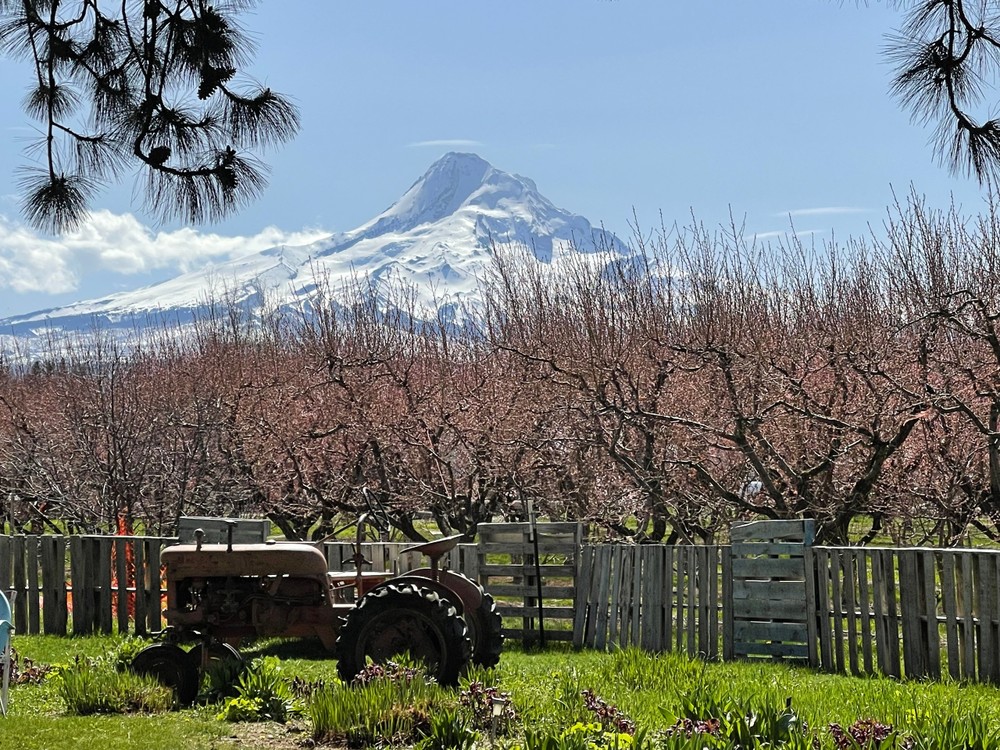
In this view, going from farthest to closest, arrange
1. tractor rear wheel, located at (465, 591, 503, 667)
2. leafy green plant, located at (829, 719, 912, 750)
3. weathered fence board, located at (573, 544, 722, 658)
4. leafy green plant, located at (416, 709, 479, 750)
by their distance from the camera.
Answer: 1. weathered fence board, located at (573, 544, 722, 658)
2. tractor rear wheel, located at (465, 591, 503, 667)
3. leafy green plant, located at (416, 709, 479, 750)
4. leafy green plant, located at (829, 719, 912, 750)

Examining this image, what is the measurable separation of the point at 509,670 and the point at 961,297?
8376 mm

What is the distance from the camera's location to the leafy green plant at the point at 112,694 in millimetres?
7508

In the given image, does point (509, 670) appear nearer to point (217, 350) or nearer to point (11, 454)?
point (11, 454)

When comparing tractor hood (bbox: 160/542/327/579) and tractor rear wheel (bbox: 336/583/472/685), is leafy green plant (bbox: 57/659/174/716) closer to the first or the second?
tractor hood (bbox: 160/542/327/579)

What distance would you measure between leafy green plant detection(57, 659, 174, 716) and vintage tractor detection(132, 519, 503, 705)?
23 cm

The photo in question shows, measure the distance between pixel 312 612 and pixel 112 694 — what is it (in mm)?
1535

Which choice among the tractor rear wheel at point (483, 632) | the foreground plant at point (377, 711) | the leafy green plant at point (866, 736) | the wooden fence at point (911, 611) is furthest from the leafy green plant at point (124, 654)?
the wooden fence at point (911, 611)

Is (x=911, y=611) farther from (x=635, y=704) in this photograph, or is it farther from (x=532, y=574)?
(x=532, y=574)

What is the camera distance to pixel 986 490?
13125 millimetres

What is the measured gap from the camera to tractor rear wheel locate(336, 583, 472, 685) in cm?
781

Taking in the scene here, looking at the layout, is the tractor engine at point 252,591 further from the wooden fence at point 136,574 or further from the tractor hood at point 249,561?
the wooden fence at point 136,574

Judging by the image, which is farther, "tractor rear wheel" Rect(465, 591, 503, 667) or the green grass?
"tractor rear wheel" Rect(465, 591, 503, 667)

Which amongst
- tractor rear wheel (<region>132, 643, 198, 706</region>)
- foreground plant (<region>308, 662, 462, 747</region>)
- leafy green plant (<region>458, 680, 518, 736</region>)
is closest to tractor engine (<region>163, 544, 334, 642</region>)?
tractor rear wheel (<region>132, 643, 198, 706</region>)

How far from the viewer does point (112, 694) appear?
7.54 metres
